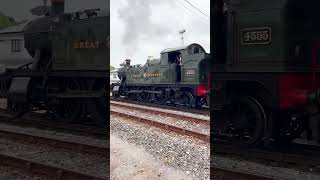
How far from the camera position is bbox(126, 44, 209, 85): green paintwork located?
14461 mm

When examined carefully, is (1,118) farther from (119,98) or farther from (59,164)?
(119,98)

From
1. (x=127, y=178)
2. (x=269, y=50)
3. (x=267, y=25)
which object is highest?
(x=267, y=25)

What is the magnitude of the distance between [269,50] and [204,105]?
373 inches

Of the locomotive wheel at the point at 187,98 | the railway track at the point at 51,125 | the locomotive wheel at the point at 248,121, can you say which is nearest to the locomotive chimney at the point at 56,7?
the railway track at the point at 51,125

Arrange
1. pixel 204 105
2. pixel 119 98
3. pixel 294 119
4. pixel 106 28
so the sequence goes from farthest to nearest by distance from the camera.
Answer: pixel 119 98, pixel 204 105, pixel 106 28, pixel 294 119

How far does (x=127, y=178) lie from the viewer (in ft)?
17.8

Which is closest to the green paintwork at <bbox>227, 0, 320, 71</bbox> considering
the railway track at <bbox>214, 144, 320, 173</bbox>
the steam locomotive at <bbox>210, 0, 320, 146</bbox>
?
the steam locomotive at <bbox>210, 0, 320, 146</bbox>

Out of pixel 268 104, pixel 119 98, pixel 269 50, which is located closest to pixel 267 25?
pixel 269 50

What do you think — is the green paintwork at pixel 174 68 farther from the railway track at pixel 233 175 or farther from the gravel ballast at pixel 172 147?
the railway track at pixel 233 175

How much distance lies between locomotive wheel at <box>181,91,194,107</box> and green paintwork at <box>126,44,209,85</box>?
54cm

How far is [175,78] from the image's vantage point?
1573cm

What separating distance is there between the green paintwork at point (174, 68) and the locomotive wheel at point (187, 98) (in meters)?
0.54

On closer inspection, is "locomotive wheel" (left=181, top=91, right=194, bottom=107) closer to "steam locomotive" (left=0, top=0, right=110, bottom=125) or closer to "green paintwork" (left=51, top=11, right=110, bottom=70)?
"steam locomotive" (left=0, top=0, right=110, bottom=125)

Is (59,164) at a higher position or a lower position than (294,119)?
lower
